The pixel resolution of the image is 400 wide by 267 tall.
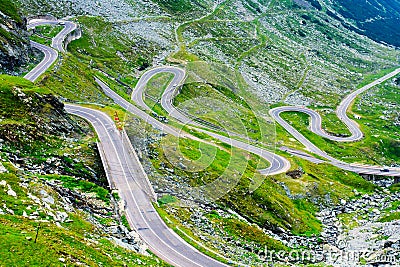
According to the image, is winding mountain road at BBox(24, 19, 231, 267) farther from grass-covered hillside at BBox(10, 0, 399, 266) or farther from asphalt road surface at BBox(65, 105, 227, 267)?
grass-covered hillside at BBox(10, 0, 399, 266)

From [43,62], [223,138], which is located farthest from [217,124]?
[43,62]

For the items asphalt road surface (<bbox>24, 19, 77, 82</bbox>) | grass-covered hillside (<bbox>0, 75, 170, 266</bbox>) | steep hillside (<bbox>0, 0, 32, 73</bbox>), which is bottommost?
asphalt road surface (<bbox>24, 19, 77, 82</bbox>)

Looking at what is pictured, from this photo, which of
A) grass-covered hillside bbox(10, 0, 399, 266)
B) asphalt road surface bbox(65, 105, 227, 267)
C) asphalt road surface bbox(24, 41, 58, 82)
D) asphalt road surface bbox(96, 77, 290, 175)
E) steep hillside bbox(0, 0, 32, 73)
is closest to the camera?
asphalt road surface bbox(65, 105, 227, 267)

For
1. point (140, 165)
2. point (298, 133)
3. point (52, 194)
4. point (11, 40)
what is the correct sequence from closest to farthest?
point (52, 194)
point (140, 165)
point (11, 40)
point (298, 133)

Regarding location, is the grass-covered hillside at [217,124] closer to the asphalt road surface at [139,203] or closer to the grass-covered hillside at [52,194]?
the grass-covered hillside at [52,194]

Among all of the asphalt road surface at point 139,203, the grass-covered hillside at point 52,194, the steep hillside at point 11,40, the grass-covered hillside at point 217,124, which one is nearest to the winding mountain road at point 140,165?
the asphalt road surface at point 139,203

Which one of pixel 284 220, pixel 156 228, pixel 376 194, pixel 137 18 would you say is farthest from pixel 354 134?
pixel 156 228

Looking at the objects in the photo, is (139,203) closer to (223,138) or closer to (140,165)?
(140,165)

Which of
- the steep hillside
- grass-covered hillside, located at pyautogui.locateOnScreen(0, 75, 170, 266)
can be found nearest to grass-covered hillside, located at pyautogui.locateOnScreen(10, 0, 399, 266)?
grass-covered hillside, located at pyautogui.locateOnScreen(0, 75, 170, 266)

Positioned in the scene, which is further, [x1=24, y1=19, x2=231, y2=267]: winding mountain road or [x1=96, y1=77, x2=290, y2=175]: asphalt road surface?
[x1=96, y1=77, x2=290, y2=175]: asphalt road surface
